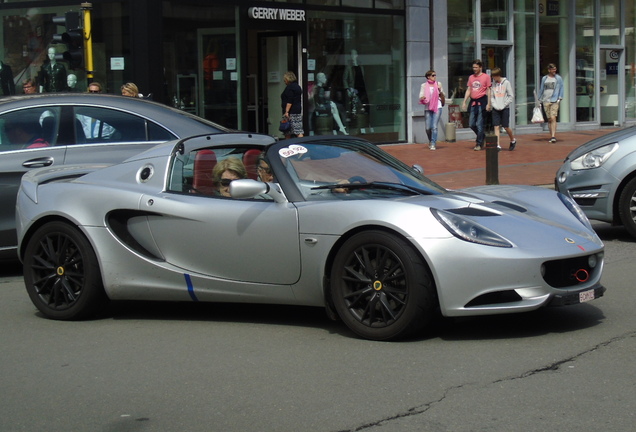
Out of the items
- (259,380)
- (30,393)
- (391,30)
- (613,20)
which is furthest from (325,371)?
(613,20)

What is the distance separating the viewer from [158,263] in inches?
256

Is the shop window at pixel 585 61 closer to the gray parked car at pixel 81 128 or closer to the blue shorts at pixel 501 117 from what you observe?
the blue shorts at pixel 501 117

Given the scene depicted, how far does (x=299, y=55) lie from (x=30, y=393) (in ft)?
55.6

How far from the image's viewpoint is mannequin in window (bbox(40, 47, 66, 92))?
19312 millimetres

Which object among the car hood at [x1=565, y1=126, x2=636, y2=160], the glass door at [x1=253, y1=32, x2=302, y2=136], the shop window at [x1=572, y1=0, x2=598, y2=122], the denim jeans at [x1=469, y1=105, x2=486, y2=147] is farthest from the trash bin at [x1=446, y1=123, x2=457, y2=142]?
the car hood at [x1=565, y1=126, x2=636, y2=160]

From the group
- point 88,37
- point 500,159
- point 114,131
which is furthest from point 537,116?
point 114,131

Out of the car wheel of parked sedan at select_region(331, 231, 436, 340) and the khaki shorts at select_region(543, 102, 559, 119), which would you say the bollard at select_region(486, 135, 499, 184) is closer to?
the car wheel of parked sedan at select_region(331, 231, 436, 340)

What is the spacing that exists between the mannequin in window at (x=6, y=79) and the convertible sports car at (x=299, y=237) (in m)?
12.8

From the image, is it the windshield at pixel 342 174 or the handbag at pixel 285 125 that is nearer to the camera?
the windshield at pixel 342 174

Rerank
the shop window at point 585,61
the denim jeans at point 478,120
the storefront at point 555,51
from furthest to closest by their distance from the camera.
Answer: the shop window at point 585,61 → the storefront at point 555,51 → the denim jeans at point 478,120

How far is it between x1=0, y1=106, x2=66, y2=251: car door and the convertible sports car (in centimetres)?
131

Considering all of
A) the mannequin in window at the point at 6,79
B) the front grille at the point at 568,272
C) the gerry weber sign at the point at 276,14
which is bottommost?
the front grille at the point at 568,272

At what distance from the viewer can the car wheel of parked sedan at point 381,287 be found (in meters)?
5.51

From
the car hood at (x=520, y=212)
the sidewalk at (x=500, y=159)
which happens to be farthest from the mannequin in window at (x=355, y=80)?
the car hood at (x=520, y=212)
